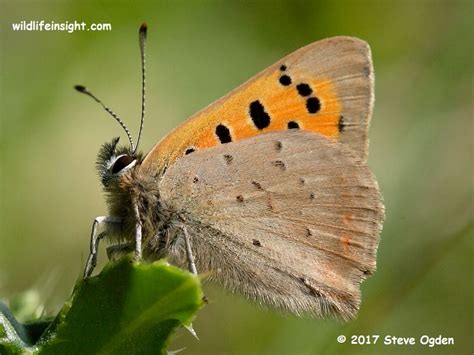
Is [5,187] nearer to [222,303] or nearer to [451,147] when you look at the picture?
[222,303]

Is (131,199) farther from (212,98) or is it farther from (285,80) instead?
(212,98)

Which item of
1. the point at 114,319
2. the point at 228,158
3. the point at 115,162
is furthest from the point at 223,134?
the point at 114,319

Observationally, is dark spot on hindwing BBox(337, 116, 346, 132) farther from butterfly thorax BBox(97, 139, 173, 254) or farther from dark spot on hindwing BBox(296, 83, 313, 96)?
butterfly thorax BBox(97, 139, 173, 254)

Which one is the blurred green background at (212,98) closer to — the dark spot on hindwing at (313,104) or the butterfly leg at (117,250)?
the dark spot on hindwing at (313,104)

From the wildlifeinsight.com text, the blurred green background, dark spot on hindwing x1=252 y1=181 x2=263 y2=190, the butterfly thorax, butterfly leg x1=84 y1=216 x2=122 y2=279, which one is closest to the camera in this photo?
butterfly leg x1=84 y1=216 x2=122 y2=279

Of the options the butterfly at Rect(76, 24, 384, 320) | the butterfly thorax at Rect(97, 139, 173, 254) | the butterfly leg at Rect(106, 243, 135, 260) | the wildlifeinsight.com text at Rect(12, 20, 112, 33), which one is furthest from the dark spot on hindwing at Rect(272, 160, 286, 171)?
the wildlifeinsight.com text at Rect(12, 20, 112, 33)

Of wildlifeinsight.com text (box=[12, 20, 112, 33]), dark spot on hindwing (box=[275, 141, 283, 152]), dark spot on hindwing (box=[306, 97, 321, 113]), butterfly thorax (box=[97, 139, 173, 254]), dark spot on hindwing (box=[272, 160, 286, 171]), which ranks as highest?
wildlifeinsight.com text (box=[12, 20, 112, 33])
